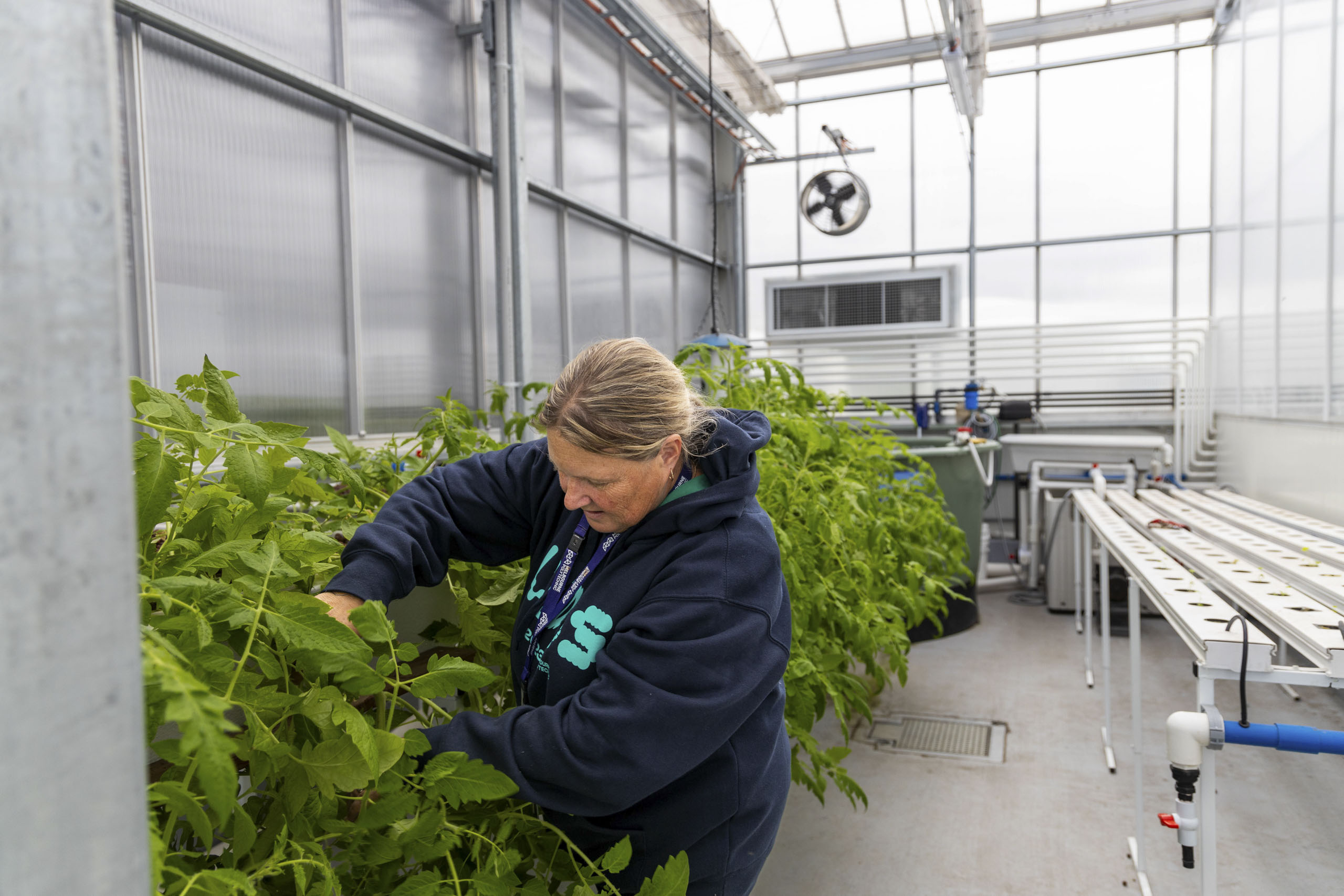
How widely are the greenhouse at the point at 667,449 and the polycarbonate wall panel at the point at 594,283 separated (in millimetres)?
42

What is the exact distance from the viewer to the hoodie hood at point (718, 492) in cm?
107

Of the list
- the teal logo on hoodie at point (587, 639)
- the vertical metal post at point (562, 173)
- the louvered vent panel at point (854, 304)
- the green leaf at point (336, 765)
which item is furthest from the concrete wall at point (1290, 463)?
the vertical metal post at point (562, 173)

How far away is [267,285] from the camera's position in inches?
121

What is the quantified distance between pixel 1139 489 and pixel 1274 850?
195 cm

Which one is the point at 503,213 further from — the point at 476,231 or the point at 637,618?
the point at 637,618

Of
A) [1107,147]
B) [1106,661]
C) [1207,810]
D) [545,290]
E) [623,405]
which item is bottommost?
[1106,661]

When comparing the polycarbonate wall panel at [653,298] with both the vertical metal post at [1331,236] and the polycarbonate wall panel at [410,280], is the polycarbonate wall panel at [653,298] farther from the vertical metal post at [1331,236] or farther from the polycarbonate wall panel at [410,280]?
the vertical metal post at [1331,236]

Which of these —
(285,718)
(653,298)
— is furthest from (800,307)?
(285,718)

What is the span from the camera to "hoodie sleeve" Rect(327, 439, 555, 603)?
3.33 ft

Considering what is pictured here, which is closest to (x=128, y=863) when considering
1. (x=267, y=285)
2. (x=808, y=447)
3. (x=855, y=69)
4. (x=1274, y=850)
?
(x=808, y=447)

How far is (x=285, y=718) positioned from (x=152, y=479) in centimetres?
22

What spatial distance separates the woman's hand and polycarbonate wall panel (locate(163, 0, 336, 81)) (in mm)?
2515

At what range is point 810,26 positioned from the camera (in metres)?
6.89

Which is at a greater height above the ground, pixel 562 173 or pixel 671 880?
pixel 562 173
